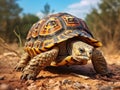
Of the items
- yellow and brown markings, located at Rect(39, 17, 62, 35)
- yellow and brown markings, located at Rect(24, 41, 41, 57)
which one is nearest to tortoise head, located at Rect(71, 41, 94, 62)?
yellow and brown markings, located at Rect(39, 17, 62, 35)

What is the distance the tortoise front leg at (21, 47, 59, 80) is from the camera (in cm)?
484

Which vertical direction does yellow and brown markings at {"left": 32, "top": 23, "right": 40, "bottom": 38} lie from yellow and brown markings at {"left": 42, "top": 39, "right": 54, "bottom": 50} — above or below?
above

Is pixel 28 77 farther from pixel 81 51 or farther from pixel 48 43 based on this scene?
pixel 81 51

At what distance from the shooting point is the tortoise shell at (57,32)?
5285mm

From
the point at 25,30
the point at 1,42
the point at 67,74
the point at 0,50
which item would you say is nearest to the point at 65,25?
the point at 67,74

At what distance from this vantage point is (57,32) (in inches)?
212

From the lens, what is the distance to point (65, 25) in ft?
18.0

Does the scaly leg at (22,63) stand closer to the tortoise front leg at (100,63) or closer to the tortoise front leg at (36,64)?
the tortoise front leg at (36,64)

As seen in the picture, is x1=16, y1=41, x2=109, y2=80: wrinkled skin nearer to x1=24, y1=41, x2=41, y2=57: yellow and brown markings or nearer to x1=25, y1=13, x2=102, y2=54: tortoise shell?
x1=25, y1=13, x2=102, y2=54: tortoise shell

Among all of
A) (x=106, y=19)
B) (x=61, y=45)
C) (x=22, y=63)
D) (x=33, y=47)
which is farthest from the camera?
(x=106, y=19)

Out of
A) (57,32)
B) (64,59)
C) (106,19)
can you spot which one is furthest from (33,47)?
(106,19)

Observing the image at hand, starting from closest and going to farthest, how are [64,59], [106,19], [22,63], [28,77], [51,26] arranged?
[28,77]
[64,59]
[51,26]
[22,63]
[106,19]

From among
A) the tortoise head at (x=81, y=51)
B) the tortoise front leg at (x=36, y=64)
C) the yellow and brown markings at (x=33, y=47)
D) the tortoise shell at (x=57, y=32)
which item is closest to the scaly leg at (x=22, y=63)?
the yellow and brown markings at (x=33, y=47)

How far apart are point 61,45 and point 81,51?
23.8 inches
